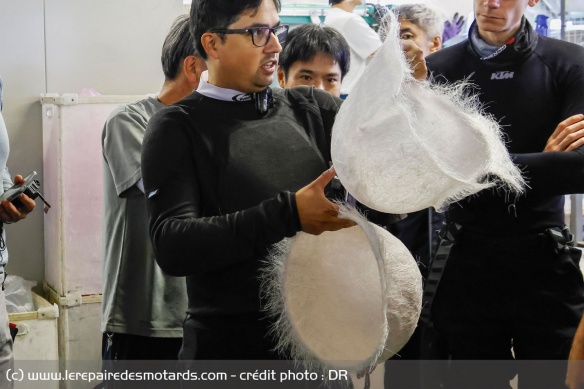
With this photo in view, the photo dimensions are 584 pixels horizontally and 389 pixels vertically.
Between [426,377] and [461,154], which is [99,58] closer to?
[426,377]

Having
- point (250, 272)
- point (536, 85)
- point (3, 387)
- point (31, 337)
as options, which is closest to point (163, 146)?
point (250, 272)

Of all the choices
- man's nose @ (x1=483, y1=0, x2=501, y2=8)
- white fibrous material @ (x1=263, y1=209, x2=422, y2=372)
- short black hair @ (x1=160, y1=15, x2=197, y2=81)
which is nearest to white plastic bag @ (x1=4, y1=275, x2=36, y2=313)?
short black hair @ (x1=160, y1=15, x2=197, y2=81)

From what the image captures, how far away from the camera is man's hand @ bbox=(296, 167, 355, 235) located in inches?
51.3

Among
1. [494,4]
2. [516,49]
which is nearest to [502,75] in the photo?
[516,49]

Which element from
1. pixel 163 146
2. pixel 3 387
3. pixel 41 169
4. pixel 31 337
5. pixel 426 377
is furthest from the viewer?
pixel 41 169

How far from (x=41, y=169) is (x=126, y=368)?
5.81 feet

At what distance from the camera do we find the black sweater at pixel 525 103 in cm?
204

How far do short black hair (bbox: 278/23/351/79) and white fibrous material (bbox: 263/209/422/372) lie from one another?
120cm

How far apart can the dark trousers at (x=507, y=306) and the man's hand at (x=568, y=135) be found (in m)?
0.25

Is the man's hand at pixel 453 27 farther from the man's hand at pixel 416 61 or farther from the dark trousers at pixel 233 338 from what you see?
the dark trousers at pixel 233 338

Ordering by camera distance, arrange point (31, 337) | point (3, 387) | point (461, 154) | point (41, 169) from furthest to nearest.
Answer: point (41, 169)
point (31, 337)
point (3, 387)
point (461, 154)

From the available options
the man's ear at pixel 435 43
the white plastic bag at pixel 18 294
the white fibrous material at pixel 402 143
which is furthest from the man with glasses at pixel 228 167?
the white plastic bag at pixel 18 294

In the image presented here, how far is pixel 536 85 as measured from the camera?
81.9 inches

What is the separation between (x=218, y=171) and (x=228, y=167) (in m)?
0.03
